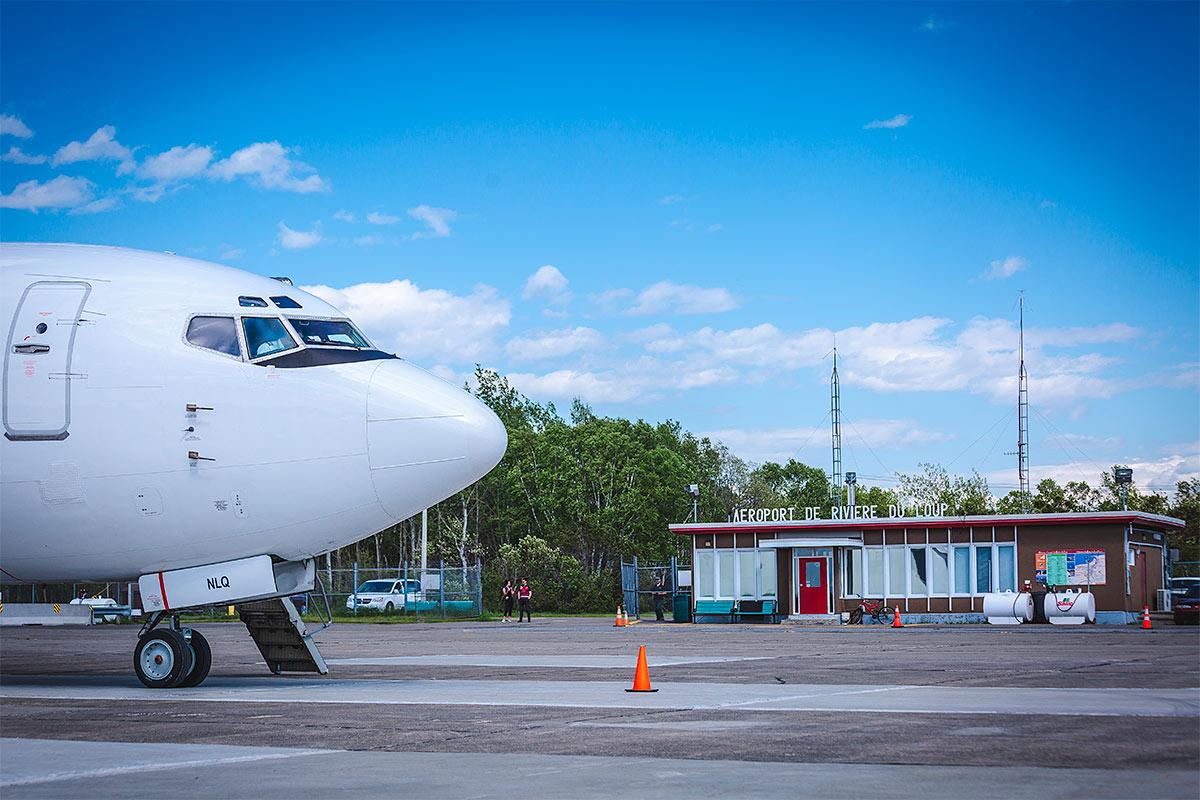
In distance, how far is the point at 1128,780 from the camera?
28.8ft

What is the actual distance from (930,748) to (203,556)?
986 cm

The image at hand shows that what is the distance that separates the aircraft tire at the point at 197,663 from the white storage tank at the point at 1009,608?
1362 inches

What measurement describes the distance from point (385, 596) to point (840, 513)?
66.9 ft

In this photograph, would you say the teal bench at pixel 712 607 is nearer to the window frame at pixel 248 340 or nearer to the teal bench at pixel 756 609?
the teal bench at pixel 756 609

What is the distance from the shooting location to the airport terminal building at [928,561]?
5028cm

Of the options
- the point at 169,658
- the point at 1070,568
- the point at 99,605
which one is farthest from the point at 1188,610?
the point at 99,605

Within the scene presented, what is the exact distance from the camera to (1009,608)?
154 feet

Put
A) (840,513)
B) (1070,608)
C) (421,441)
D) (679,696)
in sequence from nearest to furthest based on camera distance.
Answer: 1. (679,696)
2. (421,441)
3. (1070,608)
4. (840,513)

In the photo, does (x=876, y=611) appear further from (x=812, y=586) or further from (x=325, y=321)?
(x=325, y=321)

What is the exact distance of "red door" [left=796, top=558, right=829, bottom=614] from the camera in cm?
5447

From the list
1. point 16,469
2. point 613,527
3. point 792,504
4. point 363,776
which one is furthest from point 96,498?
point 792,504

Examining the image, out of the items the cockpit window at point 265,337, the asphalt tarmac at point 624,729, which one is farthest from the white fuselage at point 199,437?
the asphalt tarmac at point 624,729

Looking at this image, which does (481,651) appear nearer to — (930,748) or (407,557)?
(930,748)

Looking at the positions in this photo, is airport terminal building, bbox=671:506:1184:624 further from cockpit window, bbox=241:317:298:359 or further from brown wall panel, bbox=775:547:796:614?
cockpit window, bbox=241:317:298:359
